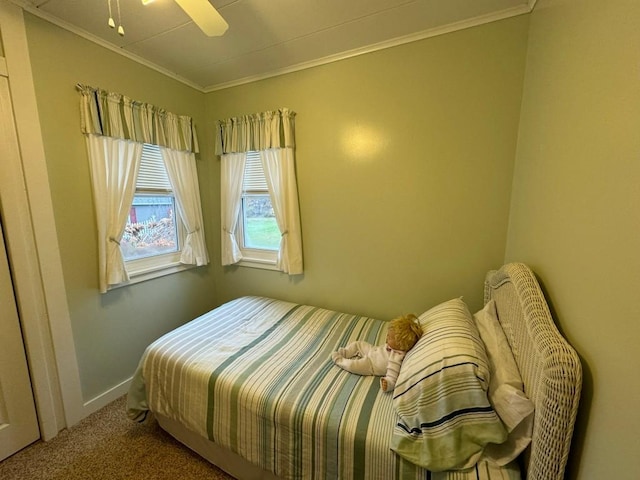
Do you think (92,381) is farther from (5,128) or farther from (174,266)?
(5,128)

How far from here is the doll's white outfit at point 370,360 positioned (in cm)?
127

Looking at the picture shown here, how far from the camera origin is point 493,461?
925 millimetres

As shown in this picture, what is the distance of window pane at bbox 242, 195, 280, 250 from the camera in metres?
2.48

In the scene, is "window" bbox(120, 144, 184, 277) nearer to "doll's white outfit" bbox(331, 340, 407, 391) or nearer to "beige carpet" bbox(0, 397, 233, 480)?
"beige carpet" bbox(0, 397, 233, 480)

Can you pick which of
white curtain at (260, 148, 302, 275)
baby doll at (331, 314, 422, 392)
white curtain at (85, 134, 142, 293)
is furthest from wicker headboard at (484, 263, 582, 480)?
white curtain at (85, 134, 142, 293)

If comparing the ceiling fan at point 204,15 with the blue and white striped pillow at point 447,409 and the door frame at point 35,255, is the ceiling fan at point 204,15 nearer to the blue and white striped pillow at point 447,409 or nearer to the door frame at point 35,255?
the door frame at point 35,255

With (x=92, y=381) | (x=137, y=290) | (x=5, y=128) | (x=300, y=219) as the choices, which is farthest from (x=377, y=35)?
(x=92, y=381)

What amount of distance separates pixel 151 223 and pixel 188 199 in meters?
0.36

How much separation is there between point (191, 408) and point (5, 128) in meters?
1.80

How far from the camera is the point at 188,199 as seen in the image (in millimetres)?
2348

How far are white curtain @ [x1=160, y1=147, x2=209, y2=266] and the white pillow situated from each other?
2346mm

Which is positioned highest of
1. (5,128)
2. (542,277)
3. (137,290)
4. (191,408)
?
(5,128)

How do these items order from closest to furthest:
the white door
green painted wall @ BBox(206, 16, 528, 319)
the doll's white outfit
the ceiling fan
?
the ceiling fan
the doll's white outfit
the white door
green painted wall @ BBox(206, 16, 528, 319)

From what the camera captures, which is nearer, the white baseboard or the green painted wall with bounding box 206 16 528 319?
the green painted wall with bounding box 206 16 528 319
